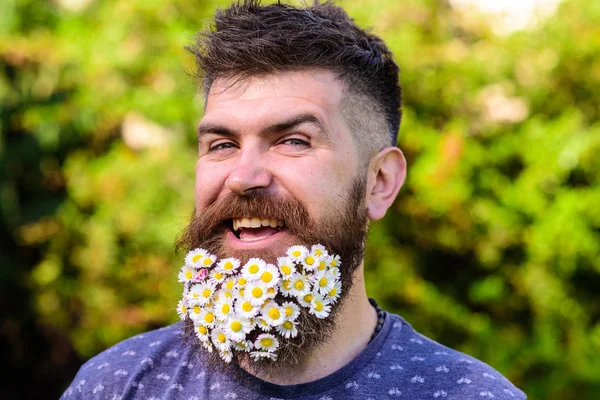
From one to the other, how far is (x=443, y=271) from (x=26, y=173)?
3.95 meters

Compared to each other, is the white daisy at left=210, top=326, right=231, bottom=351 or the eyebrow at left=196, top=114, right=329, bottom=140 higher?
the eyebrow at left=196, top=114, right=329, bottom=140

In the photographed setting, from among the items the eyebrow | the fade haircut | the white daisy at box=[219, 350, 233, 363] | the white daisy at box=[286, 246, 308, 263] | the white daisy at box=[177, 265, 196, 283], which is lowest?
the white daisy at box=[219, 350, 233, 363]

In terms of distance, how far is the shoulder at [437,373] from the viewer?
Answer: 214cm

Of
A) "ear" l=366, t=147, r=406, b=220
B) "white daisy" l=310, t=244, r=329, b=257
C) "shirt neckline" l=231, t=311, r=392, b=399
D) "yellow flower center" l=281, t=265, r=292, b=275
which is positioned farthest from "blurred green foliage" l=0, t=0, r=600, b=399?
"yellow flower center" l=281, t=265, r=292, b=275

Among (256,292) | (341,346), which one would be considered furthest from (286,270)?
(341,346)

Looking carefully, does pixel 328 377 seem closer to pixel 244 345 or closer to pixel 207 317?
pixel 244 345

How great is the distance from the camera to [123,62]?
5.86 metres

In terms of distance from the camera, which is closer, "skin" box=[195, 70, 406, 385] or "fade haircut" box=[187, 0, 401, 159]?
"skin" box=[195, 70, 406, 385]

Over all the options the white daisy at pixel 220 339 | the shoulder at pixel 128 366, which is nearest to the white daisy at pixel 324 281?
the white daisy at pixel 220 339

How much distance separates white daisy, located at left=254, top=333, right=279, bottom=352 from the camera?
78.7 inches

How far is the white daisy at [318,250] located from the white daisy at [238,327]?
0.31 metres

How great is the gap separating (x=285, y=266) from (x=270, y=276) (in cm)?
6

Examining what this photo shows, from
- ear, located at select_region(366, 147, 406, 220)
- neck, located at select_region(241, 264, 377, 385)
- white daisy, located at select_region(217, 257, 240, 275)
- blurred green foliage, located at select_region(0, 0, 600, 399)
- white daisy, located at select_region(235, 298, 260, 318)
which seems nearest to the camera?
white daisy, located at select_region(235, 298, 260, 318)

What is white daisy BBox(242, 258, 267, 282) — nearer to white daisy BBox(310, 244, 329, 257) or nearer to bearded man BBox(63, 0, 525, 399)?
bearded man BBox(63, 0, 525, 399)
